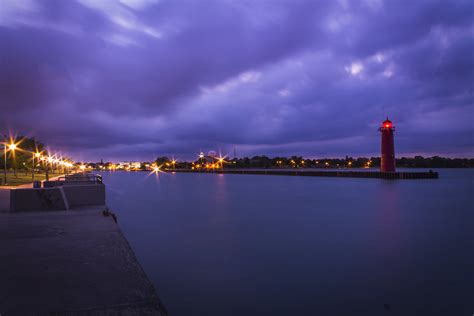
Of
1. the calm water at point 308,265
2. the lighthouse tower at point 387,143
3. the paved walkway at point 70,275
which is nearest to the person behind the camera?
the paved walkway at point 70,275

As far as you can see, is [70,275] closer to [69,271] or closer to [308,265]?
[69,271]

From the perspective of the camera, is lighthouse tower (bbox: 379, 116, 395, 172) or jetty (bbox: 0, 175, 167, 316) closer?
jetty (bbox: 0, 175, 167, 316)

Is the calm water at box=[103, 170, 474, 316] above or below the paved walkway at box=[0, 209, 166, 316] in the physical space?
below

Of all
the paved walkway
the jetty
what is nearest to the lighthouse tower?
the jetty

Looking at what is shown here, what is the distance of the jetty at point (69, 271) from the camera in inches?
189

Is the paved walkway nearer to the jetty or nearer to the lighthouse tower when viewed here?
the jetty

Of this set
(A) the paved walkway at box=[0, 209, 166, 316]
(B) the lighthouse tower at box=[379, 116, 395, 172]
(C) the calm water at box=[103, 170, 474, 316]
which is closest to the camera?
(A) the paved walkway at box=[0, 209, 166, 316]

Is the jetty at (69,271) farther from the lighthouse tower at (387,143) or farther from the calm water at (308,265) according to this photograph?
the lighthouse tower at (387,143)

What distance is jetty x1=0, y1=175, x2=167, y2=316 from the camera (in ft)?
15.8

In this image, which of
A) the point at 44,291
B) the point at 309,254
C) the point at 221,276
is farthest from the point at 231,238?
the point at 44,291

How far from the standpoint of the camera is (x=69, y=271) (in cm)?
625

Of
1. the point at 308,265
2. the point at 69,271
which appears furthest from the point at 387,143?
the point at 69,271

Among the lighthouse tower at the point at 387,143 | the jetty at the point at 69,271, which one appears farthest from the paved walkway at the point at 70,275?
the lighthouse tower at the point at 387,143

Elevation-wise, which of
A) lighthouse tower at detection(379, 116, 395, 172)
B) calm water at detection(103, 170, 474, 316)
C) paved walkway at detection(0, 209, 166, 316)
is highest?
lighthouse tower at detection(379, 116, 395, 172)
